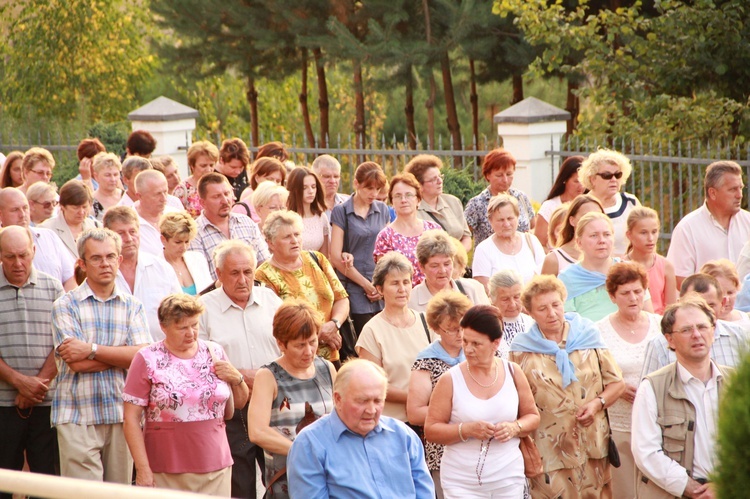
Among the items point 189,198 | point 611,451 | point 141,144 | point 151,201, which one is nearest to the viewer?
point 611,451

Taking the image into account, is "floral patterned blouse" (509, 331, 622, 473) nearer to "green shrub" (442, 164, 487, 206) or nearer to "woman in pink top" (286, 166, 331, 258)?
"woman in pink top" (286, 166, 331, 258)

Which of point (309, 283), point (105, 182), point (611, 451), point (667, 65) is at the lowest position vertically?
point (611, 451)

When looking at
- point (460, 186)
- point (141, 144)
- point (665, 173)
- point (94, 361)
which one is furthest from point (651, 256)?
point (665, 173)

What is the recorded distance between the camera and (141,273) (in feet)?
24.0

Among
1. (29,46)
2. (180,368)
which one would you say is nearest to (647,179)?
(180,368)

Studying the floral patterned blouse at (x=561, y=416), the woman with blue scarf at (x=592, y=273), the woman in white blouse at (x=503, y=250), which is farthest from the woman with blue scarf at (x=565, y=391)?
the woman in white blouse at (x=503, y=250)

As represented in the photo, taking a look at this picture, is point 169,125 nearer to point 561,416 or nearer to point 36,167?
point 36,167

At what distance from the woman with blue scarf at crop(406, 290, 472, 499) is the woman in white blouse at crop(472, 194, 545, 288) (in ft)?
5.83

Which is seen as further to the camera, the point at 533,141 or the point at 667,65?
the point at 667,65

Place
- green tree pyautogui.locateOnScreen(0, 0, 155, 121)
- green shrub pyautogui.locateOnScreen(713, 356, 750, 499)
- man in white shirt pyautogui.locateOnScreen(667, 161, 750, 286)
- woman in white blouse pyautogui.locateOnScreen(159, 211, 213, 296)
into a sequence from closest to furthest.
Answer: green shrub pyautogui.locateOnScreen(713, 356, 750, 499) → woman in white blouse pyautogui.locateOnScreen(159, 211, 213, 296) → man in white shirt pyautogui.locateOnScreen(667, 161, 750, 286) → green tree pyautogui.locateOnScreen(0, 0, 155, 121)

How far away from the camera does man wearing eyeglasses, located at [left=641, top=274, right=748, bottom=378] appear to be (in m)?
6.58

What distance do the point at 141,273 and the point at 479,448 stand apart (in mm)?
2474

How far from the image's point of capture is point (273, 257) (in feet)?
25.4

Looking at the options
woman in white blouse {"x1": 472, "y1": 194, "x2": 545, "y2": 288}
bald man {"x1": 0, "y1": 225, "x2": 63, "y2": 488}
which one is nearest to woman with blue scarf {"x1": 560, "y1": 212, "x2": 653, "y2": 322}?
woman in white blouse {"x1": 472, "y1": 194, "x2": 545, "y2": 288}
